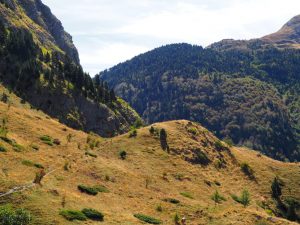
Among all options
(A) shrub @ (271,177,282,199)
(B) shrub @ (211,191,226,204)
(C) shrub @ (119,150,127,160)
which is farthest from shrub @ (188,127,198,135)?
(B) shrub @ (211,191,226,204)

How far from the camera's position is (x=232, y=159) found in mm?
97062

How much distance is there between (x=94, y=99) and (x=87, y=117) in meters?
11.0

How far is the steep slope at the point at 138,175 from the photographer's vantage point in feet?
154

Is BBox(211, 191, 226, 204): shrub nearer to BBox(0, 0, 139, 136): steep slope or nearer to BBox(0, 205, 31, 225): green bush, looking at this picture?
BBox(0, 205, 31, 225): green bush

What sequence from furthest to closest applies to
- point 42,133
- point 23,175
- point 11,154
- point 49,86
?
point 49,86 < point 42,133 < point 11,154 < point 23,175

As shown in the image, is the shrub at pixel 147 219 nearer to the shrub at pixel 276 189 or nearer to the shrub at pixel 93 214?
the shrub at pixel 93 214

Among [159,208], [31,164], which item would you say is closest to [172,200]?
[159,208]

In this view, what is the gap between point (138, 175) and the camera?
68.9 meters

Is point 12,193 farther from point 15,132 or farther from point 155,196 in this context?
point 15,132

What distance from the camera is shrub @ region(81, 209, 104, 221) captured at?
43.8 metres

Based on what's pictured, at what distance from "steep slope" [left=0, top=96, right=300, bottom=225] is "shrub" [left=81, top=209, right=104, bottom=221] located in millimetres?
979

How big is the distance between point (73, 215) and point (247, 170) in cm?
5884

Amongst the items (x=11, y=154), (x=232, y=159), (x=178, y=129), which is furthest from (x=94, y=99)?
(x=11, y=154)

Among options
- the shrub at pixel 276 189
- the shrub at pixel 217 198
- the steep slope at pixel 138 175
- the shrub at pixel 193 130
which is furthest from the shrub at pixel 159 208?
the shrub at pixel 193 130
